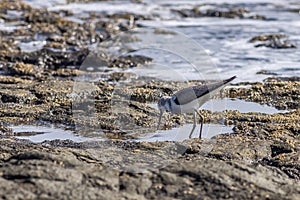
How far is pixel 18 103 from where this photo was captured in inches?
387

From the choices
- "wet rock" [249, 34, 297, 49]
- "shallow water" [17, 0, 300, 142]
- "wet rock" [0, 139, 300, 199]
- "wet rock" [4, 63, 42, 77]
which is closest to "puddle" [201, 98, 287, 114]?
"shallow water" [17, 0, 300, 142]

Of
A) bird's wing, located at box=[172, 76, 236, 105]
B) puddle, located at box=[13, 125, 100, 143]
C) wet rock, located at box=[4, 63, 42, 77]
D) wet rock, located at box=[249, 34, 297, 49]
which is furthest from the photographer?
wet rock, located at box=[249, 34, 297, 49]

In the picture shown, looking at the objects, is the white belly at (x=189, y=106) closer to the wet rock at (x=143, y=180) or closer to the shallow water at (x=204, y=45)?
the shallow water at (x=204, y=45)

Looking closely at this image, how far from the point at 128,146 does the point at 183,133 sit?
1.11 meters

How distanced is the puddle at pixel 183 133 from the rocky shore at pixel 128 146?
0.53 ft

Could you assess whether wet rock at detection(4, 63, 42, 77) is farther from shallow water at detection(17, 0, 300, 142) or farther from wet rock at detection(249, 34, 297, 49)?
wet rock at detection(249, 34, 297, 49)

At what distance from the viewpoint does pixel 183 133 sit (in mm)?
8281

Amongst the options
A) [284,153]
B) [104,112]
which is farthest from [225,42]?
[284,153]

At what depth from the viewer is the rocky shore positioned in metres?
5.27

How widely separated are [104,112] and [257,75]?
16.8 feet

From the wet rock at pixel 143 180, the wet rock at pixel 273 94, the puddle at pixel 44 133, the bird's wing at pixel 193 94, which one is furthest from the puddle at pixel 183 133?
the wet rock at pixel 143 180

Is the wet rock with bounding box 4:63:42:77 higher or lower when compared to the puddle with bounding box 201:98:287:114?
lower

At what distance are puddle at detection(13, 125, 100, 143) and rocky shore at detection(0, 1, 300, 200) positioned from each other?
0.17 m

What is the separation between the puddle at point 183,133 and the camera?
803cm
